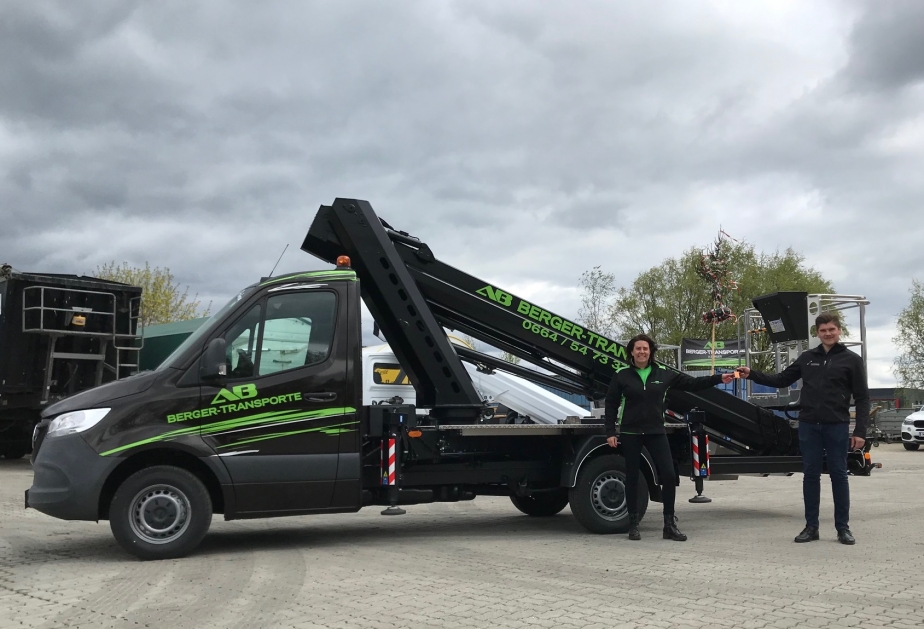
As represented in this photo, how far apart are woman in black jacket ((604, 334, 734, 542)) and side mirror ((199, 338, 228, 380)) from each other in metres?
3.54

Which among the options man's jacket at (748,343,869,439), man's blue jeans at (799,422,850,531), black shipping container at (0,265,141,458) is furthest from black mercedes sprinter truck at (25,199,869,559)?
black shipping container at (0,265,141,458)

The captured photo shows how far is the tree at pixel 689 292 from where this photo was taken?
50.4 meters

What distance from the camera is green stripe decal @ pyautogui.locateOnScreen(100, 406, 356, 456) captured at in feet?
24.5

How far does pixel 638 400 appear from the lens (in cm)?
858

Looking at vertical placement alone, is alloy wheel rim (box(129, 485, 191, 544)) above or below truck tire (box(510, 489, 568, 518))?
above

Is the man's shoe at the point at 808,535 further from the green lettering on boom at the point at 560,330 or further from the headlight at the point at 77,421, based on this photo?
the headlight at the point at 77,421

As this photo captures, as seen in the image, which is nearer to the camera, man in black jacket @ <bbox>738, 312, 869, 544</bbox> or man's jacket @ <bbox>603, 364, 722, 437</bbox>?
man in black jacket @ <bbox>738, 312, 869, 544</bbox>

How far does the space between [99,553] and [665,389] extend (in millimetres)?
5290

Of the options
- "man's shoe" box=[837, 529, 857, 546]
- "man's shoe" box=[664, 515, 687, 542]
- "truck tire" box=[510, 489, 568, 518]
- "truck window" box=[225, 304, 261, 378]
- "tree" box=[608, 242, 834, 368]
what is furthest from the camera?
"tree" box=[608, 242, 834, 368]

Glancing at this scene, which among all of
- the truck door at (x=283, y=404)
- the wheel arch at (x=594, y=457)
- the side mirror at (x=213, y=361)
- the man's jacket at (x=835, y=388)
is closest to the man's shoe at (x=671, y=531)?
the wheel arch at (x=594, y=457)

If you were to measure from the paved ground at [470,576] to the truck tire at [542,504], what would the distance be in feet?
0.52

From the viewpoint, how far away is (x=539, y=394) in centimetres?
1664

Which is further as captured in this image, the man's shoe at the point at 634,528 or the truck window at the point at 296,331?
the man's shoe at the point at 634,528

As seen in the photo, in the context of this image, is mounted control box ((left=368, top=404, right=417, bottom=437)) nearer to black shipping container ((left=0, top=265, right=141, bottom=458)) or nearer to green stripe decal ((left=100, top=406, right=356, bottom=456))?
green stripe decal ((left=100, top=406, right=356, bottom=456))
